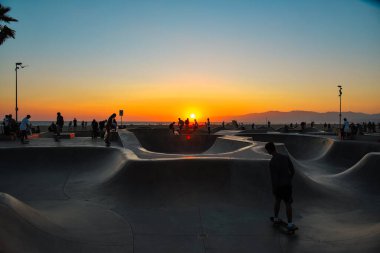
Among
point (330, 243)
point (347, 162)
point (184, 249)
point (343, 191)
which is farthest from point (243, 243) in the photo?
point (347, 162)

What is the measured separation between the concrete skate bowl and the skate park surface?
23 mm

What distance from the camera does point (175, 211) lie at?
8.38 meters

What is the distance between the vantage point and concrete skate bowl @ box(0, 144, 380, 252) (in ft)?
20.2

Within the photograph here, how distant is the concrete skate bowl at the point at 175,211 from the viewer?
6156 millimetres

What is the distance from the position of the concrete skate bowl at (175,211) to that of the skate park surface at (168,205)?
0.02 meters

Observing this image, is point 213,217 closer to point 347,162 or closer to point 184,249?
point 184,249

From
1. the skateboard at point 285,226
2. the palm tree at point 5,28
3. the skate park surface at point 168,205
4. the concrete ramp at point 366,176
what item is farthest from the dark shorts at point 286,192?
the palm tree at point 5,28

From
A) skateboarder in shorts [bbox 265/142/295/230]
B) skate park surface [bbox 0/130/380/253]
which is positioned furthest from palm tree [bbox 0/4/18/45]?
skateboarder in shorts [bbox 265/142/295/230]

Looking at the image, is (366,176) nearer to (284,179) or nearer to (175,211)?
(284,179)

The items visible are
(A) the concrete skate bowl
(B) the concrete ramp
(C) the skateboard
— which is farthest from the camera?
(B) the concrete ramp

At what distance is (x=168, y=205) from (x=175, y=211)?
451 mm

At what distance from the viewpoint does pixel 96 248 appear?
606 cm

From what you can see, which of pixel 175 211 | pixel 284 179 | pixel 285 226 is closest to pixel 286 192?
pixel 284 179

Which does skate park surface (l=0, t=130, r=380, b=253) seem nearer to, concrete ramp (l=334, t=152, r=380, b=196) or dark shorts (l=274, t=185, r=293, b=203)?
concrete ramp (l=334, t=152, r=380, b=196)
